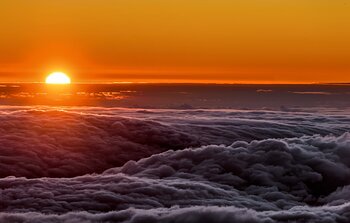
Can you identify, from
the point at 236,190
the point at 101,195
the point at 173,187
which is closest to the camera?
the point at 101,195

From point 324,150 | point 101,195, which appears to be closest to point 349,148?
point 324,150

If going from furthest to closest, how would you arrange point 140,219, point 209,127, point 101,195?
point 209,127, point 101,195, point 140,219

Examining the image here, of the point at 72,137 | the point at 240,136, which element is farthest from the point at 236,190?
the point at 240,136

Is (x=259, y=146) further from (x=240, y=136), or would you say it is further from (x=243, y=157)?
(x=240, y=136)

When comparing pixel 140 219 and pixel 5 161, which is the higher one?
pixel 140 219

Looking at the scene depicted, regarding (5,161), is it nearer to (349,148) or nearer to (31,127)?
(31,127)

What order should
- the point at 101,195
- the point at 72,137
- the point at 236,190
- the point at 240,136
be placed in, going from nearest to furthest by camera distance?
the point at 101,195, the point at 236,190, the point at 72,137, the point at 240,136

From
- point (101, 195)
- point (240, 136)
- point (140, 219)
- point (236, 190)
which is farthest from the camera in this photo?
point (240, 136)

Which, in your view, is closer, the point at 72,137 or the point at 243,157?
the point at 243,157

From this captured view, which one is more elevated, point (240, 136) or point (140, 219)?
point (140, 219)
